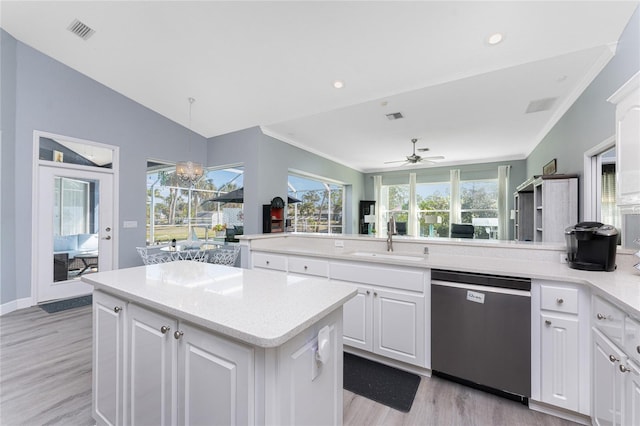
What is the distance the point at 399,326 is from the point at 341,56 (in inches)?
112

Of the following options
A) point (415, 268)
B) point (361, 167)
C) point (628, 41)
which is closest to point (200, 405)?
point (415, 268)

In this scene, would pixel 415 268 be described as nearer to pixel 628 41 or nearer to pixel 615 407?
pixel 615 407

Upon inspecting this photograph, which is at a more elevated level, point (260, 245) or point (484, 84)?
point (484, 84)

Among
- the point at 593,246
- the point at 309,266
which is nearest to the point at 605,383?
the point at 593,246

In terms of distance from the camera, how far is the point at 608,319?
4.49ft

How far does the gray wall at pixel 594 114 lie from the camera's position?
214 centimetres

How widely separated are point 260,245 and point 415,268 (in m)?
1.95

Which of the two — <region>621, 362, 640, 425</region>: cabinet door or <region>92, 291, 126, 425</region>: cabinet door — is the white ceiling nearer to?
<region>621, 362, 640, 425</region>: cabinet door

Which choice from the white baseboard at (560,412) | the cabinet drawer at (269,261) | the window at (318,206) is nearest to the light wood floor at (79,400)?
the white baseboard at (560,412)

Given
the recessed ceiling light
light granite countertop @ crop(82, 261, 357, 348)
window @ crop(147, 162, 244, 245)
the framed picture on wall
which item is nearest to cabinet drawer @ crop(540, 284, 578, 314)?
light granite countertop @ crop(82, 261, 357, 348)

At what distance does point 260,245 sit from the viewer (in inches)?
131

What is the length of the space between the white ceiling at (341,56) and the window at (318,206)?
9.07ft

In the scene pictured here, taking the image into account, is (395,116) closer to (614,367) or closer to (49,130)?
(614,367)

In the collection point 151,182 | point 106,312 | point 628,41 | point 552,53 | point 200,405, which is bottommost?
point 200,405
